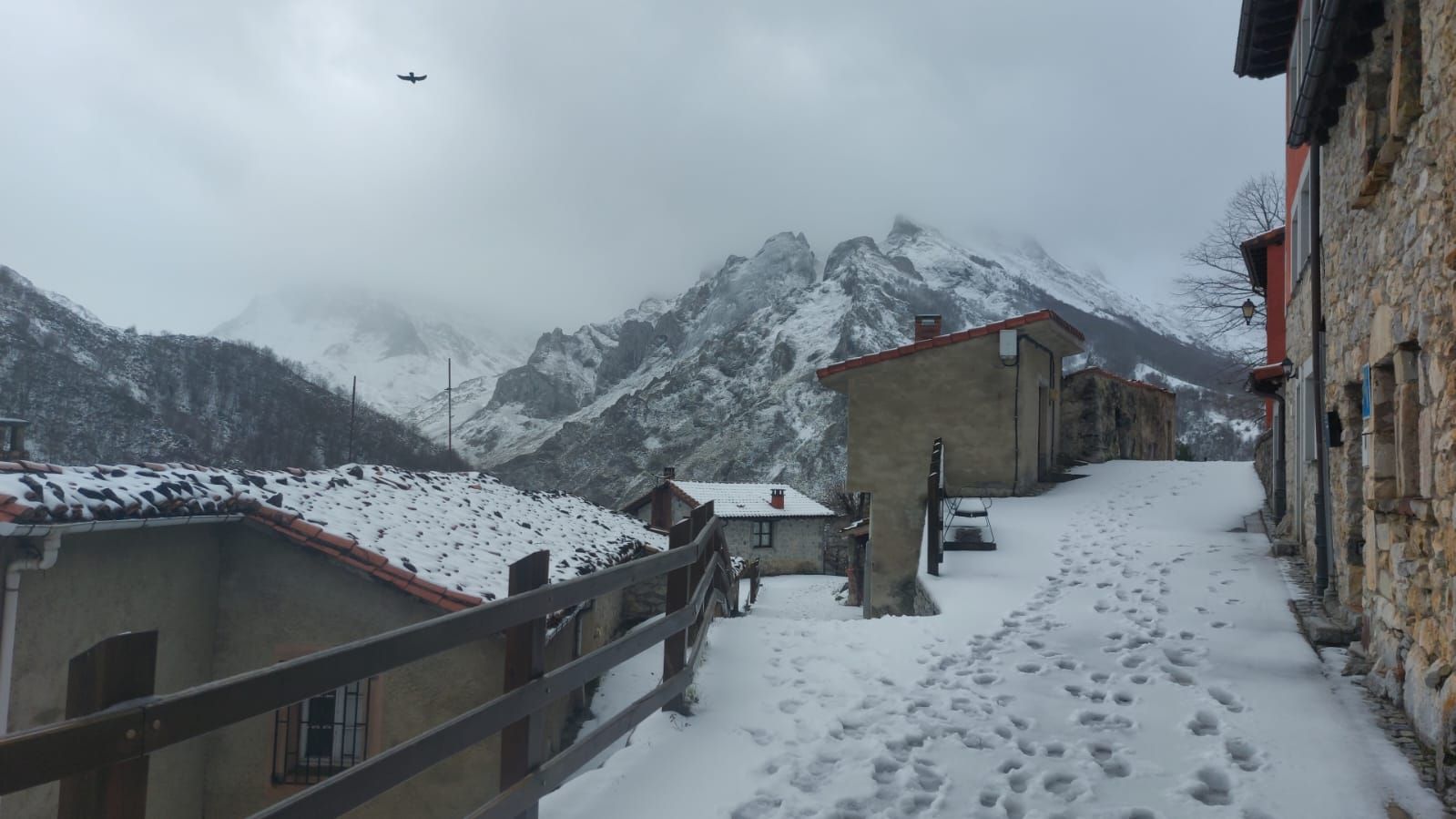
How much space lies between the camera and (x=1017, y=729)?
15.7 feet

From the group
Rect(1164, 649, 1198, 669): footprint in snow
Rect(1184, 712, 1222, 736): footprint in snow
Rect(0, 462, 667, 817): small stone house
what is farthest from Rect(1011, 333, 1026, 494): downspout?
Rect(1184, 712, 1222, 736): footprint in snow

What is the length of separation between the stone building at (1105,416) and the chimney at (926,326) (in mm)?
2712

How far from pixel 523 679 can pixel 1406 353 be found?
435 centimetres

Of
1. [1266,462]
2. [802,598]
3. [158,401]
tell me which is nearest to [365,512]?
[1266,462]

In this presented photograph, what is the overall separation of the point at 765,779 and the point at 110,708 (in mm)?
2915

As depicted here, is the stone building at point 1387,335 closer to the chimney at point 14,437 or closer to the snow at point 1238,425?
the chimney at point 14,437

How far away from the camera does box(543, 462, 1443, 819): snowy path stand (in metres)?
3.83

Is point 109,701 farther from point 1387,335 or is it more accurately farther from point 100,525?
point 100,525

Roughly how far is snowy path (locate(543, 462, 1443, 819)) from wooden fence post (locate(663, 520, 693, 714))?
21 cm

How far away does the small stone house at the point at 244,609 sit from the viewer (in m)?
7.15

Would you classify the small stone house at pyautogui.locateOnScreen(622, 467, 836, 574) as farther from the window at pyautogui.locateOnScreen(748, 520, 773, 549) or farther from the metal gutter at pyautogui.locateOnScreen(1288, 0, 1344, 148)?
the metal gutter at pyautogui.locateOnScreen(1288, 0, 1344, 148)

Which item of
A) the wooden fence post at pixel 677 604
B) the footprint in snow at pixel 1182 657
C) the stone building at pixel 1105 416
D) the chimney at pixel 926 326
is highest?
the chimney at pixel 926 326

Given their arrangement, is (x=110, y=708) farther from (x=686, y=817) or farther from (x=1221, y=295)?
(x=1221, y=295)

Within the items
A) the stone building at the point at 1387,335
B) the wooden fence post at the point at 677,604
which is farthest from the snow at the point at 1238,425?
the wooden fence post at the point at 677,604
